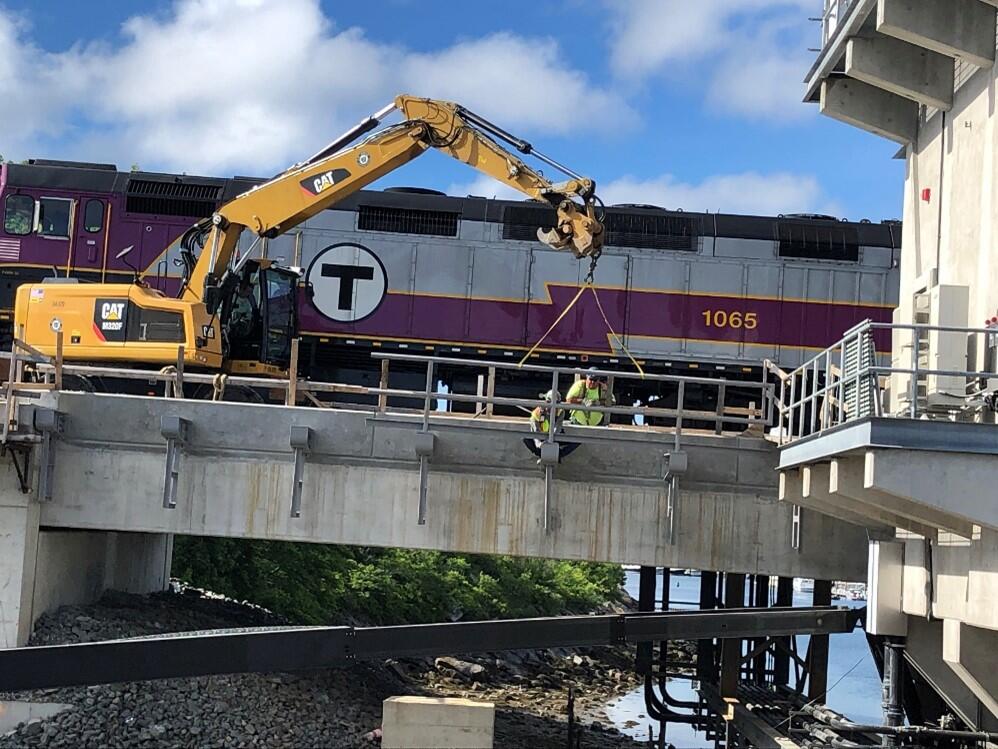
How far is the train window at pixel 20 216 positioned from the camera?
77.7 ft

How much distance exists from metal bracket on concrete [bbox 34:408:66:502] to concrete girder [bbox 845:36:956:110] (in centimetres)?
1068

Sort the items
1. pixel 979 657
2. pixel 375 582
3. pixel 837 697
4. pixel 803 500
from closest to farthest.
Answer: pixel 979 657 → pixel 803 500 → pixel 375 582 → pixel 837 697

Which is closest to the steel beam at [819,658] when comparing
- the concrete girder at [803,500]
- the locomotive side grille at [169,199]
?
the concrete girder at [803,500]

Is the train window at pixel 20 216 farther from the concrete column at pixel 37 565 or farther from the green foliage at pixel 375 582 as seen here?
the green foliage at pixel 375 582

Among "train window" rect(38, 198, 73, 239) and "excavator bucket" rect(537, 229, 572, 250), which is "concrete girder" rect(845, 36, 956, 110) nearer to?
"excavator bucket" rect(537, 229, 572, 250)

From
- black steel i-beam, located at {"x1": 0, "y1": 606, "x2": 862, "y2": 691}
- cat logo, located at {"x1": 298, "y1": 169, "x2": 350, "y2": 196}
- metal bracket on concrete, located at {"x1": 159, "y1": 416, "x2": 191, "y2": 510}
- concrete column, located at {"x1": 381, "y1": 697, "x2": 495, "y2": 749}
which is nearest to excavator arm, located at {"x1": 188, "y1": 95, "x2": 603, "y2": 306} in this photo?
cat logo, located at {"x1": 298, "y1": 169, "x2": 350, "y2": 196}

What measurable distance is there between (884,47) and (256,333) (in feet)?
34.2

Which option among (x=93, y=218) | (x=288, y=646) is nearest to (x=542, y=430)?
(x=288, y=646)

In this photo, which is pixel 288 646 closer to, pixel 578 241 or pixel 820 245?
pixel 578 241

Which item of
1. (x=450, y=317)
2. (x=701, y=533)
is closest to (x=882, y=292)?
(x=450, y=317)

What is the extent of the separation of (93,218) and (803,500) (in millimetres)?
15415

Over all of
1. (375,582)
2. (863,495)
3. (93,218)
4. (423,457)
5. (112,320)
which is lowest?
(375,582)

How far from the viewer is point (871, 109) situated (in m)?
14.8

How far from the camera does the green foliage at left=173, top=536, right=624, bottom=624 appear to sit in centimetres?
2920
